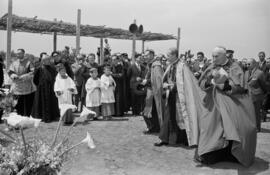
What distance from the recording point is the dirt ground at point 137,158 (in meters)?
6.00

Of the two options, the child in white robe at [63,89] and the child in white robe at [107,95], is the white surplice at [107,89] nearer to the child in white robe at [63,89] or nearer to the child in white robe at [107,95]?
the child in white robe at [107,95]

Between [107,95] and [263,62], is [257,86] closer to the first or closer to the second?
[263,62]

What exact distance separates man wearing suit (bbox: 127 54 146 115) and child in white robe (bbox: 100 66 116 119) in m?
1.05

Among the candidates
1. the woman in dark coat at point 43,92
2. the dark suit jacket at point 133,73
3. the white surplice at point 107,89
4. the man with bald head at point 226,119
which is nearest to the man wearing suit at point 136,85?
the dark suit jacket at point 133,73

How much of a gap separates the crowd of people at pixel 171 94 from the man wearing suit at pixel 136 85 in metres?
0.03

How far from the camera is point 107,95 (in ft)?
37.6

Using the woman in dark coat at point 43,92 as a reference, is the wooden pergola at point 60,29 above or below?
above

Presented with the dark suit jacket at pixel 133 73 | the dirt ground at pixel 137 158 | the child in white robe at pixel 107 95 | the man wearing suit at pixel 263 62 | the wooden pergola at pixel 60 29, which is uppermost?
the wooden pergola at pixel 60 29

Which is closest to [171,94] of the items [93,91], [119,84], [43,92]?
[93,91]

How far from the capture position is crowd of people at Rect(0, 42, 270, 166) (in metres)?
6.31

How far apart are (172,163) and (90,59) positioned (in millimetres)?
6083

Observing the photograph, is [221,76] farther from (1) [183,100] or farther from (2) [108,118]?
A: (2) [108,118]

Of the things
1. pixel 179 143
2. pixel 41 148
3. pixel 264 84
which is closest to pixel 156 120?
pixel 179 143

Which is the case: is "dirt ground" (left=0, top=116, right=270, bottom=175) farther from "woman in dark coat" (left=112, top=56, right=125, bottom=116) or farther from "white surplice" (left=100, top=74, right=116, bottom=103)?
"woman in dark coat" (left=112, top=56, right=125, bottom=116)
